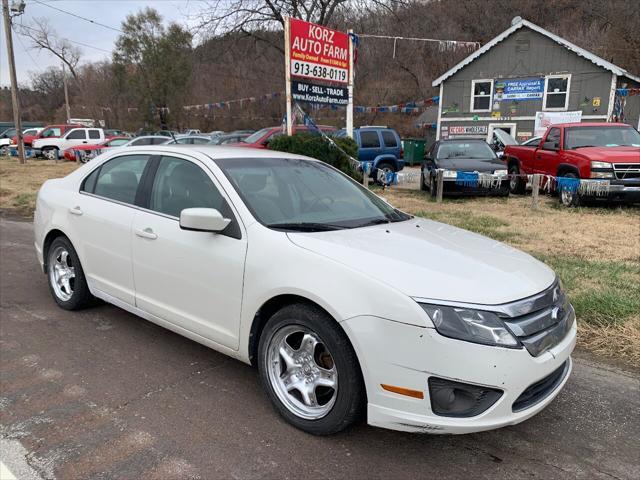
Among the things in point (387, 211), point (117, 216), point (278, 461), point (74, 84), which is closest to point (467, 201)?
point (387, 211)

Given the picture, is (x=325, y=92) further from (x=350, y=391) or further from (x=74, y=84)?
(x=74, y=84)

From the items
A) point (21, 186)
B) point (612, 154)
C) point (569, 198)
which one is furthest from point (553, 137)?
point (21, 186)

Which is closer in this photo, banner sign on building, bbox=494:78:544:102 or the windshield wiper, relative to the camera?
the windshield wiper

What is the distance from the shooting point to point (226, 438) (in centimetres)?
281

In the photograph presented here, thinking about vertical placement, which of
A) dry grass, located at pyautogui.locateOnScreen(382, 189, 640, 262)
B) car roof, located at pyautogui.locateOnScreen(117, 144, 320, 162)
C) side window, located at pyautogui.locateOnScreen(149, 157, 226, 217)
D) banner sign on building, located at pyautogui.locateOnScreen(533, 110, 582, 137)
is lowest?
dry grass, located at pyautogui.locateOnScreen(382, 189, 640, 262)

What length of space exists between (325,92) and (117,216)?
8766 mm

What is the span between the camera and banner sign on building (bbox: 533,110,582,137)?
2314 cm

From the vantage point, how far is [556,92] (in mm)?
23594

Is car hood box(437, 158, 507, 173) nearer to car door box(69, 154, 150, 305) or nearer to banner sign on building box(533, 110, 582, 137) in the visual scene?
car door box(69, 154, 150, 305)

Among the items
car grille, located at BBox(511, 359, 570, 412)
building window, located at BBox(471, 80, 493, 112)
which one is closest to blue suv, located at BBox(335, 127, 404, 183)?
building window, located at BBox(471, 80, 493, 112)

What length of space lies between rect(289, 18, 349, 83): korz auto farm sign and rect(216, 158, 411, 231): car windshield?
24.5 feet

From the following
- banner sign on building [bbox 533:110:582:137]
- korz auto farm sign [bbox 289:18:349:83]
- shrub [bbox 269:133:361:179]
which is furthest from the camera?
banner sign on building [bbox 533:110:582:137]

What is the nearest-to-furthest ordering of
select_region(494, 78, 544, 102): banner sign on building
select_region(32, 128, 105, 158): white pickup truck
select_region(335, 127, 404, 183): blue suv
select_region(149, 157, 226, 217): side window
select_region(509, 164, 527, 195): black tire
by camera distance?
select_region(149, 157, 226, 217): side window
select_region(509, 164, 527, 195): black tire
select_region(335, 127, 404, 183): blue suv
select_region(494, 78, 544, 102): banner sign on building
select_region(32, 128, 105, 158): white pickup truck

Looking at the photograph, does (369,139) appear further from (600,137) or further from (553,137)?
(600,137)
